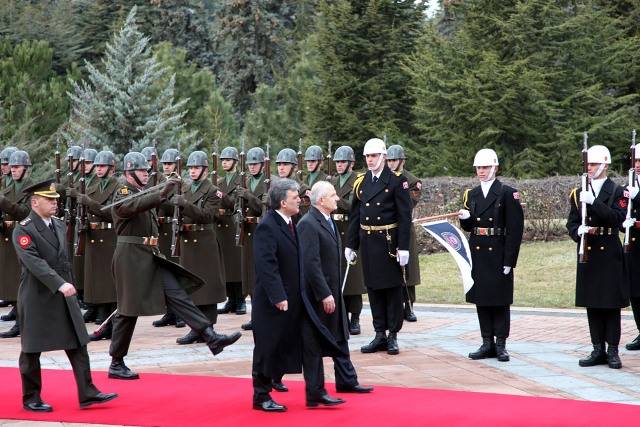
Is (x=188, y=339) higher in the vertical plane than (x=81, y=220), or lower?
lower

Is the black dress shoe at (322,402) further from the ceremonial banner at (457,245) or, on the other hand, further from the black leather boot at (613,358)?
the black leather boot at (613,358)

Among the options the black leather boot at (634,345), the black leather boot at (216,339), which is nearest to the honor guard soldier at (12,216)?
the black leather boot at (216,339)

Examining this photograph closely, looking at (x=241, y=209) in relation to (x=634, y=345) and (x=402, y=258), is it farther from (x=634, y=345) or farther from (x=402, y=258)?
(x=634, y=345)

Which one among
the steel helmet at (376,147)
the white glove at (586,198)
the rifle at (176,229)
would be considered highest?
the steel helmet at (376,147)

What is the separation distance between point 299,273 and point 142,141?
18.4 meters

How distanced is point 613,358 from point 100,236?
6283 millimetres

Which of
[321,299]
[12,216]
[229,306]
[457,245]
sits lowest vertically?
[229,306]

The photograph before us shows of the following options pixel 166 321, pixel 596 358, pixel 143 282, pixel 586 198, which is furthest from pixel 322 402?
pixel 166 321

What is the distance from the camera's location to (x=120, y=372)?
10.0m

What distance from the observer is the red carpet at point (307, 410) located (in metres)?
8.14

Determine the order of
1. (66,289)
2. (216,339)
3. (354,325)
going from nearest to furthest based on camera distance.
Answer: (66,289) < (216,339) < (354,325)

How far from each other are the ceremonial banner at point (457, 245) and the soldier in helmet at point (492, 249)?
11 cm

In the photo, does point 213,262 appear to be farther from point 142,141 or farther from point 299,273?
point 142,141

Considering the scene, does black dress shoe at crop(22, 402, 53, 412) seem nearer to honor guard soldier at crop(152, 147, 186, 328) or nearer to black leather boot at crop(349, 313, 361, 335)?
black leather boot at crop(349, 313, 361, 335)
